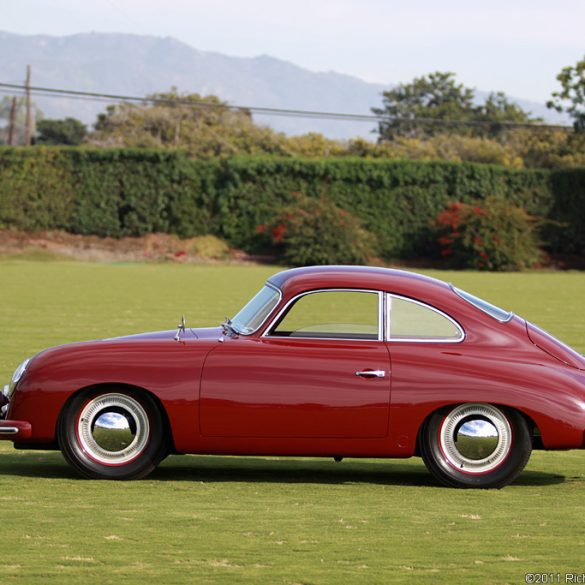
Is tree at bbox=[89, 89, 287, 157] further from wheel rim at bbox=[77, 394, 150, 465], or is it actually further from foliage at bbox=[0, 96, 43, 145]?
wheel rim at bbox=[77, 394, 150, 465]

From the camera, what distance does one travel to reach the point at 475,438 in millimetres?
7457

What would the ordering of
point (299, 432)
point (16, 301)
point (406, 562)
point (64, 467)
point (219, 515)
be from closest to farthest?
point (406, 562), point (219, 515), point (299, 432), point (64, 467), point (16, 301)

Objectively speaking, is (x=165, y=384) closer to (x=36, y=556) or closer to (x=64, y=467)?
(x=64, y=467)

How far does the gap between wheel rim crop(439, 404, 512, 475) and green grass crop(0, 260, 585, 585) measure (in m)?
0.19

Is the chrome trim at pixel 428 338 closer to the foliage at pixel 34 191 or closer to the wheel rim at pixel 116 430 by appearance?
the wheel rim at pixel 116 430

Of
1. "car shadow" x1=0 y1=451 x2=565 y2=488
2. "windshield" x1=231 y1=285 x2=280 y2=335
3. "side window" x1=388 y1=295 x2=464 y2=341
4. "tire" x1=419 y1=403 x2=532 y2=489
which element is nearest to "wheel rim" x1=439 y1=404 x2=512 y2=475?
"tire" x1=419 y1=403 x2=532 y2=489

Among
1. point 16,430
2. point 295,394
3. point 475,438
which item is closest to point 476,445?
point 475,438

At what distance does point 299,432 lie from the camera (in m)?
7.52

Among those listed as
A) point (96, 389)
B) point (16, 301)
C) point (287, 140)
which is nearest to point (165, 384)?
point (96, 389)

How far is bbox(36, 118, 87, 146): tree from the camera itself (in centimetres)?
12013

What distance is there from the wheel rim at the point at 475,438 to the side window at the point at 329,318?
2.52ft

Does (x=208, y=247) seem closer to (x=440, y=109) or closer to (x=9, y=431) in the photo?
(x=9, y=431)

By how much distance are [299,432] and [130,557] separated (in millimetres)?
2245

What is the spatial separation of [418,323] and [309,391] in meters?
0.89
